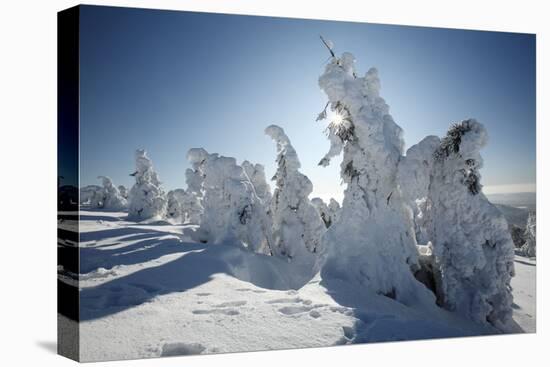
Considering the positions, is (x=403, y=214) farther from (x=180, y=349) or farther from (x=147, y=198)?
(x=147, y=198)

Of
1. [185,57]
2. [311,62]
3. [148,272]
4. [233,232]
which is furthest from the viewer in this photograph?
[233,232]

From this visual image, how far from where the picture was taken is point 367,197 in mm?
13242

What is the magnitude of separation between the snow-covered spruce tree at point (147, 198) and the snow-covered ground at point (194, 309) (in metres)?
1.68

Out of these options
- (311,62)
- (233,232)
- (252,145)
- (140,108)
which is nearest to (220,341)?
(140,108)

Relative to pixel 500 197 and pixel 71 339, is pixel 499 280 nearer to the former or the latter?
pixel 500 197

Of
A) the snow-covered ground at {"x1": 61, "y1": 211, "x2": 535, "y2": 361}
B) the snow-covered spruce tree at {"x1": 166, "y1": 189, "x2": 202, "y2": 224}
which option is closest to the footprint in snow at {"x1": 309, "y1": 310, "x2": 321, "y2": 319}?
the snow-covered ground at {"x1": 61, "y1": 211, "x2": 535, "y2": 361}

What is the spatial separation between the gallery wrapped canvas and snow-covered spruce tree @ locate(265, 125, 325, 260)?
2.83 m

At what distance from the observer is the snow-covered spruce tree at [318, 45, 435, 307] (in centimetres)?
1228

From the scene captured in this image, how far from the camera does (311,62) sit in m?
11.5

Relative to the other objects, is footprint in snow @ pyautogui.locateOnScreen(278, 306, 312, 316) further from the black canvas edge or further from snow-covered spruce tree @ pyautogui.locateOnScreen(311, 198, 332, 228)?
snow-covered spruce tree @ pyautogui.locateOnScreen(311, 198, 332, 228)

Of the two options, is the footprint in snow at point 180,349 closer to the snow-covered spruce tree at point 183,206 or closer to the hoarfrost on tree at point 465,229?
the hoarfrost on tree at point 465,229

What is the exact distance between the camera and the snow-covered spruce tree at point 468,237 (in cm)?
1252

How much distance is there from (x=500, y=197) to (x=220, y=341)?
7584 mm

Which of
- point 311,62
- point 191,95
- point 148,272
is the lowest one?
point 148,272
